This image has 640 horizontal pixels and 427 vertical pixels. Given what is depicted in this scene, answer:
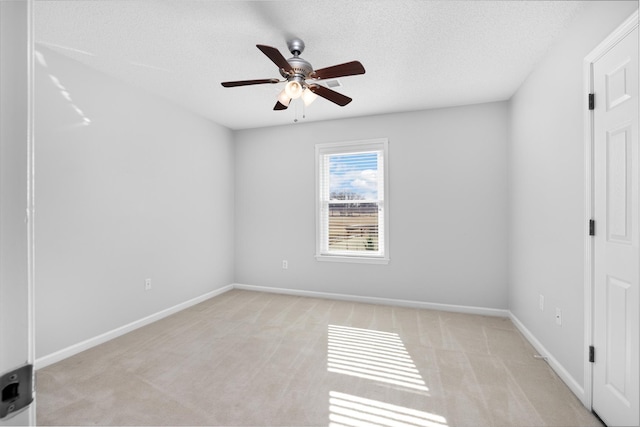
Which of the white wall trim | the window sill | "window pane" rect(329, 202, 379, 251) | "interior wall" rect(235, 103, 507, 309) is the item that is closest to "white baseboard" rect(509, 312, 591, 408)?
the white wall trim

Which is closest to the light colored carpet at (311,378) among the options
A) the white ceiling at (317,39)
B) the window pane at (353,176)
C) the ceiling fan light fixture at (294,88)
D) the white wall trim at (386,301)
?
the white wall trim at (386,301)

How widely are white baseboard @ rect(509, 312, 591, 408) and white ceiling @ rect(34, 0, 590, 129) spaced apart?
8.33 feet

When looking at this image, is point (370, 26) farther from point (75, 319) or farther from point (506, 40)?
point (75, 319)

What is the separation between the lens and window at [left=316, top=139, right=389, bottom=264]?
13.6 feet

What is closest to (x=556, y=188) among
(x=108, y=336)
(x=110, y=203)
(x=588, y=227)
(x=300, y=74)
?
(x=588, y=227)

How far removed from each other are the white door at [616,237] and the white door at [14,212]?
2345mm

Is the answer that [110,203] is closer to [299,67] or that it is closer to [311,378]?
[299,67]

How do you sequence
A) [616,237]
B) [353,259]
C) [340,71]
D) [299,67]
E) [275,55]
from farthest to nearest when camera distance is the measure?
[353,259] < [299,67] < [340,71] < [275,55] < [616,237]

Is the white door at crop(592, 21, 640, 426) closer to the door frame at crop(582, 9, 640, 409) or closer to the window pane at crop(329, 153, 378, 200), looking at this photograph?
the door frame at crop(582, 9, 640, 409)

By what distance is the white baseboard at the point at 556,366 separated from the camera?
199 cm

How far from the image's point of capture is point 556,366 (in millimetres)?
2311

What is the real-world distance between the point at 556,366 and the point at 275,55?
3107mm

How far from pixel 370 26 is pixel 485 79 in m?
1.58

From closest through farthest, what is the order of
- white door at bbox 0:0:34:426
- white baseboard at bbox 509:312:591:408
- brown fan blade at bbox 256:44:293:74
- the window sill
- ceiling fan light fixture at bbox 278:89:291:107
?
white door at bbox 0:0:34:426
brown fan blade at bbox 256:44:293:74
white baseboard at bbox 509:312:591:408
ceiling fan light fixture at bbox 278:89:291:107
the window sill
